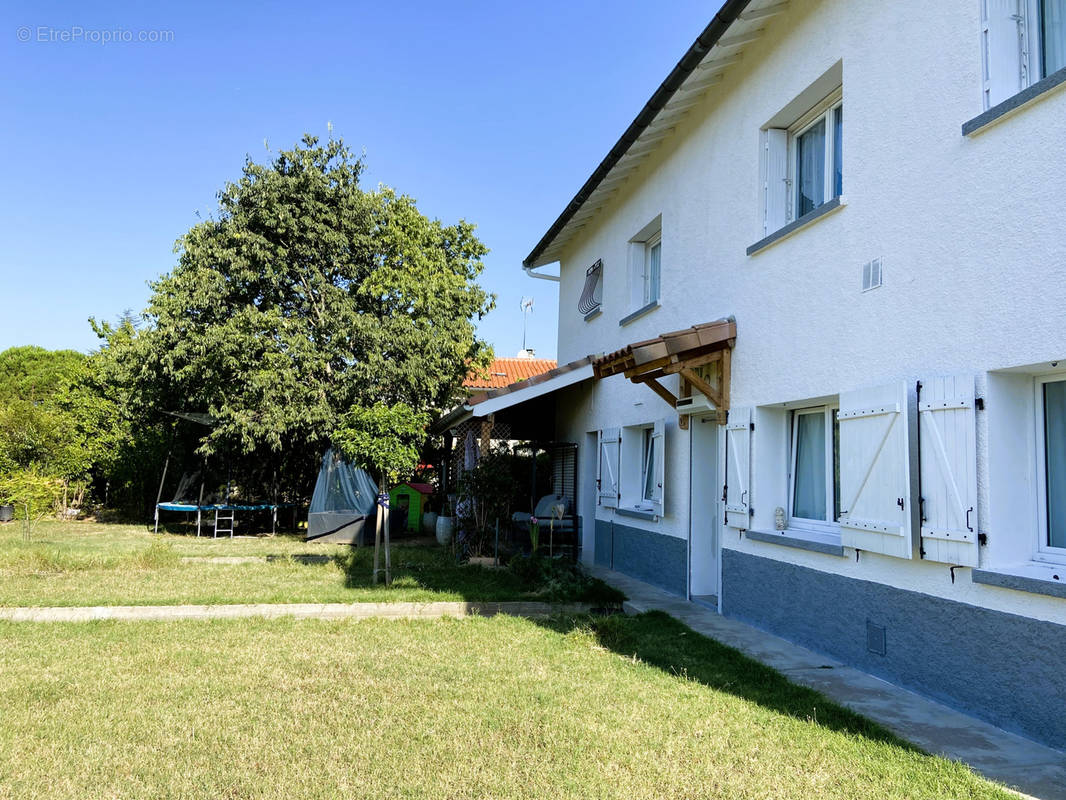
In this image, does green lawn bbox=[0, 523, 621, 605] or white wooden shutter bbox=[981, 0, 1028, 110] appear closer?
white wooden shutter bbox=[981, 0, 1028, 110]

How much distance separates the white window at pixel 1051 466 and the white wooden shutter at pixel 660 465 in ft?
17.1

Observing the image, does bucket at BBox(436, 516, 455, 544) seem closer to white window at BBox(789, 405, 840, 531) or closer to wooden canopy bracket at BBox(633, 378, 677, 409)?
wooden canopy bracket at BBox(633, 378, 677, 409)

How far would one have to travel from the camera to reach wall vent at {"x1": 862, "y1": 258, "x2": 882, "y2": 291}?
208 inches

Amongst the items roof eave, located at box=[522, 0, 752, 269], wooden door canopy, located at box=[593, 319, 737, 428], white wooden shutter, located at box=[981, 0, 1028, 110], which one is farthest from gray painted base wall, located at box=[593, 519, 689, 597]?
white wooden shutter, located at box=[981, 0, 1028, 110]

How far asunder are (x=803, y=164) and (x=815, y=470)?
3056 millimetres

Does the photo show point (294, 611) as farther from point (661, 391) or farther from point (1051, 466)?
point (1051, 466)

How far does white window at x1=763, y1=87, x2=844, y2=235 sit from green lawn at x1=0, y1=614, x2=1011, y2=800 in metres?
4.22

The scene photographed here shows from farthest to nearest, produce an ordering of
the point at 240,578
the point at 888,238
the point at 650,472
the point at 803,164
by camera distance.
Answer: the point at 650,472 < the point at 240,578 < the point at 803,164 < the point at 888,238

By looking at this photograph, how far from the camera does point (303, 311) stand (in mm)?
15797

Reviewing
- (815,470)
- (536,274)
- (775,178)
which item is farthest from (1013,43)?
(536,274)

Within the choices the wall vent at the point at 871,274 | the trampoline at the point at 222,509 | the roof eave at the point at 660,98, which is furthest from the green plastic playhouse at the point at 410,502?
the wall vent at the point at 871,274

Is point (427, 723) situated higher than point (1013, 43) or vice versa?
point (1013, 43)

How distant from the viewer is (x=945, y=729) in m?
4.05

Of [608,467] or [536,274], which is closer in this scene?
[608,467]
